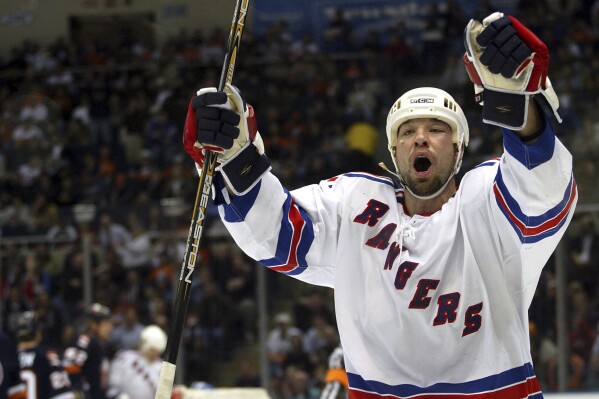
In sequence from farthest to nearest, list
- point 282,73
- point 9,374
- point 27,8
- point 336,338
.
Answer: point 27,8
point 282,73
point 336,338
point 9,374

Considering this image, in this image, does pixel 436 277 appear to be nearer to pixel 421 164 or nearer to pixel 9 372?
pixel 421 164

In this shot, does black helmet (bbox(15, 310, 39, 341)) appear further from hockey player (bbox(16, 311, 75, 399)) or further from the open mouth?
the open mouth

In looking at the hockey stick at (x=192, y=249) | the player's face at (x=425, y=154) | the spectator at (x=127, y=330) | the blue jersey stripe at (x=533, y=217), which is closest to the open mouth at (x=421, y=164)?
the player's face at (x=425, y=154)

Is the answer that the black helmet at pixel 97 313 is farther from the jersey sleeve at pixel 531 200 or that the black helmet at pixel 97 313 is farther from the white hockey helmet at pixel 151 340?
the jersey sleeve at pixel 531 200

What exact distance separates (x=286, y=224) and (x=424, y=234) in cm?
34

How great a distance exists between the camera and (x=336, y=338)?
770cm

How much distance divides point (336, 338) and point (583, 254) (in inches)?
68.1

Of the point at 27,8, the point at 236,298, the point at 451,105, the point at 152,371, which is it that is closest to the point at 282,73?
the point at 27,8

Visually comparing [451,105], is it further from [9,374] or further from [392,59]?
[392,59]

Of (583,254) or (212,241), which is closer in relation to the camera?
(583,254)

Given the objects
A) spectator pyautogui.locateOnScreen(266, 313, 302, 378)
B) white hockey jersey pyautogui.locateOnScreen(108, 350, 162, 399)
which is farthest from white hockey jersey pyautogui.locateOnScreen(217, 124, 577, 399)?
spectator pyautogui.locateOnScreen(266, 313, 302, 378)

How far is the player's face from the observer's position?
9.20 ft

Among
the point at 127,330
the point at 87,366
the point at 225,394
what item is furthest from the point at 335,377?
the point at 127,330

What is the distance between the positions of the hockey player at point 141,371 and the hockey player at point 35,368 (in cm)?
112
